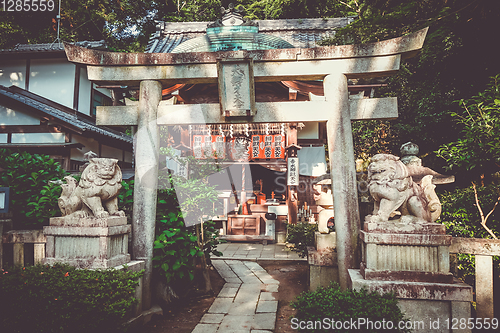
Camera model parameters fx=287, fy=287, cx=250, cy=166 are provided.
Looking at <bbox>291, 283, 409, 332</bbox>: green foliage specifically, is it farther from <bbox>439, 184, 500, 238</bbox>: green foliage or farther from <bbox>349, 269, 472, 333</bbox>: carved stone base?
<bbox>439, 184, 500, 238</bbox>: green foliage

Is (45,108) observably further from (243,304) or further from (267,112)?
(243,304)

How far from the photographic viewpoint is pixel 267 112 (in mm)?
4910

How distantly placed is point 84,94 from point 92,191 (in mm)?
11423

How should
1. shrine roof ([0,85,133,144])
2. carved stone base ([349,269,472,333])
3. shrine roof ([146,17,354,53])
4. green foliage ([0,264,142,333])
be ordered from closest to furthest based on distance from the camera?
green foliage ([0,264,142,333]), carved stone base ([349,269,472,333]), shrine roof ([0,85,133,144]), shrine roof ([146,17,354,53])


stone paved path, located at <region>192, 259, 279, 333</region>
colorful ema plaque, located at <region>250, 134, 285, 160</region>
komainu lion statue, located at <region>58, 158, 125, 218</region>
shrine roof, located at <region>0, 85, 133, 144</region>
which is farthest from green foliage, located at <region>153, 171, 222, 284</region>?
shrine roof, located at <region>0, 85, 133, 144</region>

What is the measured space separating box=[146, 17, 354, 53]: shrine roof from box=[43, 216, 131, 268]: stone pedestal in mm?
12682

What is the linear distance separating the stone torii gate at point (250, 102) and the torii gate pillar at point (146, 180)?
16 millimetres

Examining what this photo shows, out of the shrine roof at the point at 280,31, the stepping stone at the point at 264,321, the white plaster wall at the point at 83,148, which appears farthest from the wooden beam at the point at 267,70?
the shrine roof at the point at 280,31

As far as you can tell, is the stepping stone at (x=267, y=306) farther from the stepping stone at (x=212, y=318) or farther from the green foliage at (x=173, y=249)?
the green foliage at (x=173, y=249)

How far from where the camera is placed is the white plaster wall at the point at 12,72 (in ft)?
43.3

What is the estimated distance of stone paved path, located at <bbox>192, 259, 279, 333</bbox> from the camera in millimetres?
4380

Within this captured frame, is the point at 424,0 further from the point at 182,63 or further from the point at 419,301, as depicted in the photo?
the point at 419,301

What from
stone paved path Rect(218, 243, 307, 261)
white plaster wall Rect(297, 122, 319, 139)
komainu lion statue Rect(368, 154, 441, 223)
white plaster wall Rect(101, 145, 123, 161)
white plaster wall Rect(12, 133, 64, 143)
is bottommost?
stone paved path Rect(218, 243, 307, 261)

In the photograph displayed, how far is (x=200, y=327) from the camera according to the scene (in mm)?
4379
